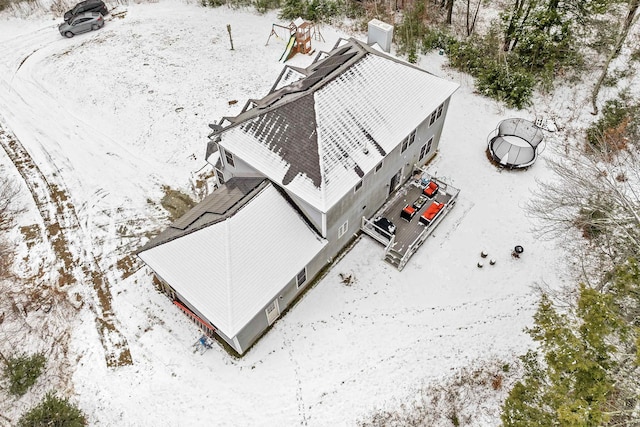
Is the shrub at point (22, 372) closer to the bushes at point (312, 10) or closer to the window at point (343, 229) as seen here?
the window at point (343, 229)

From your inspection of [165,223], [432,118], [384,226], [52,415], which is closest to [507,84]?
[432,118]

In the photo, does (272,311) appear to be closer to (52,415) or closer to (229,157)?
(229,157)

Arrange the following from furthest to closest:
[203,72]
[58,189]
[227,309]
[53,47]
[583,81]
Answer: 1. [53,47]
2. [203,72]
3. [583,81]
4. [58,189]
5. [227,309]

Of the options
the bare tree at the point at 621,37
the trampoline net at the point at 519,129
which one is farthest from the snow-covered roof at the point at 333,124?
the bare tree at the point at 621,37

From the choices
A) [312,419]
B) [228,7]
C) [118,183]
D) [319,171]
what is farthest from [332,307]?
[228,7]

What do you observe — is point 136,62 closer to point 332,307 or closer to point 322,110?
point 322,110

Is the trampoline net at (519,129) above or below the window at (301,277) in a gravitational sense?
above

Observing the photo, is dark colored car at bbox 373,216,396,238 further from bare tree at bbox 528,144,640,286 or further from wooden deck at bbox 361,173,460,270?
bare tree at bbox 528,144,640,286

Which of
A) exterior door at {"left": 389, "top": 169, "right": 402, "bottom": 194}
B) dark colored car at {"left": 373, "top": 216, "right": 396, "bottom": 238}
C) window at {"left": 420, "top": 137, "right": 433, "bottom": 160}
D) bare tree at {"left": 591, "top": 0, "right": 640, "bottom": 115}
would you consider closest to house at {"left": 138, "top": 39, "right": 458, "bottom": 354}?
dark colored car at {"left": 373, "top": 216, "right": 396, "bottom": 238}
